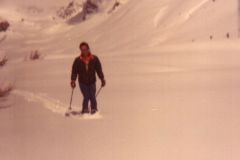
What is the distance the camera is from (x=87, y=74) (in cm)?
172

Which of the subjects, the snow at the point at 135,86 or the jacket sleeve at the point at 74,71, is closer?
the snow at the point at 135,86

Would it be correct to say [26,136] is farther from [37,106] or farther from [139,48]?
[139,48]

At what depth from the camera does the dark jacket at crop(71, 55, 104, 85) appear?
5.62ft

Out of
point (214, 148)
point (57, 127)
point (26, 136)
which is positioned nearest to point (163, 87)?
point (214, 148)

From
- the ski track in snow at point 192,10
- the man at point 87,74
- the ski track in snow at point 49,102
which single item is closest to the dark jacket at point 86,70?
the man at point 87,74

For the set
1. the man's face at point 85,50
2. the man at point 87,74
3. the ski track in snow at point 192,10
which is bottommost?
the man at point 87,74

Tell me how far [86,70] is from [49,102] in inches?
7.0

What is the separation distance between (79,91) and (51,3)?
348 millimetres

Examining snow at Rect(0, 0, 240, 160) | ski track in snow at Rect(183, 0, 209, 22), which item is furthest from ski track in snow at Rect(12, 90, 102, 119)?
ski track in snow at Rect(183, 0, 209, 22)

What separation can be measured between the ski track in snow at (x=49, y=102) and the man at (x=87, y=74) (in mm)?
27

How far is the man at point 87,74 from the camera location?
1710 mm

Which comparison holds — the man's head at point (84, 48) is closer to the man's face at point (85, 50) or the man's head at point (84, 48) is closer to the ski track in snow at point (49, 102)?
the man's face at point (85, 50)

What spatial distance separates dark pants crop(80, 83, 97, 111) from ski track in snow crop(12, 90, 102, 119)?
3cm

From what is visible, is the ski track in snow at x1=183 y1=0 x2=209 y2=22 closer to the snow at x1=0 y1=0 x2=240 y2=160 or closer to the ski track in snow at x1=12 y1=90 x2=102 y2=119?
the snow at x1=0 y1=0 x2=240 y2=160
